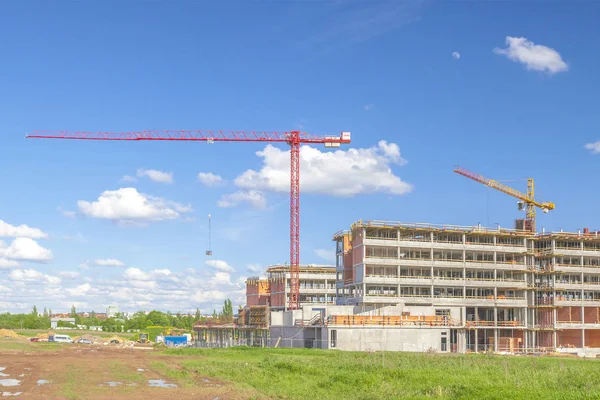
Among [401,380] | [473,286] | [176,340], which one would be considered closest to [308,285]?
[176,340]

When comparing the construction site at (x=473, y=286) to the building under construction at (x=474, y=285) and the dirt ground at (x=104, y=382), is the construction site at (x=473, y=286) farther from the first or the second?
the dirt ground at (x=104, y=382)

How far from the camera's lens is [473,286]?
102 metres

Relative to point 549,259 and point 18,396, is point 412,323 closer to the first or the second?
point 549,259

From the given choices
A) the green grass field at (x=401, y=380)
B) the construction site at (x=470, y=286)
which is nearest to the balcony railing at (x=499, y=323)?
the construction site at (x=470, y=286)

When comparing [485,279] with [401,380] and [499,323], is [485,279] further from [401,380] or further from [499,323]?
[401,380]

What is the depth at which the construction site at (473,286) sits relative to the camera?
303 feet

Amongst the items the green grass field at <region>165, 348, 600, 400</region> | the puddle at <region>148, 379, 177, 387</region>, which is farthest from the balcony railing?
the puddle at <region>148, 379, 177, 387</region>

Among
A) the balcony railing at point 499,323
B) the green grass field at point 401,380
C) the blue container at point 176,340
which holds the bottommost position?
the blue container at point 176,340

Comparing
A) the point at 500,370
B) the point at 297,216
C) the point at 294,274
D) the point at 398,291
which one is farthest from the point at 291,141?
the point at 500,370

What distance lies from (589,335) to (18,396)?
314ft

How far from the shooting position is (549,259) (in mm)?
110250

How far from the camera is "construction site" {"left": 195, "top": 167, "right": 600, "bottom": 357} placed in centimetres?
9244

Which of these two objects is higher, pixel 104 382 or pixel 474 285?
pixel 474 285

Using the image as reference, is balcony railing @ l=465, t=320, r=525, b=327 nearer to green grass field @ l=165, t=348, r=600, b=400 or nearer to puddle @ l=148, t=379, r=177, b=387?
green grass field @ l=165, t=348, r=600, b=400
